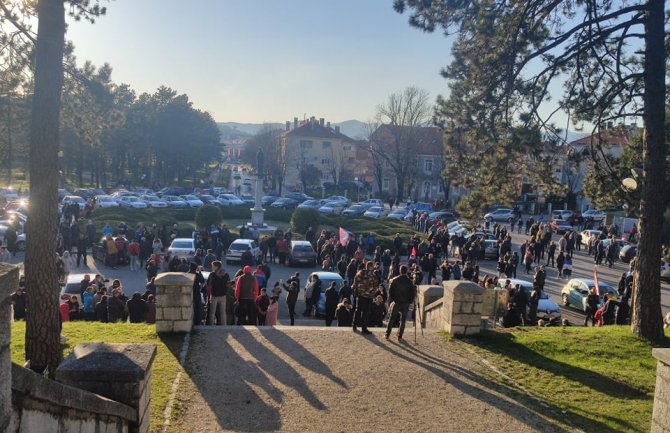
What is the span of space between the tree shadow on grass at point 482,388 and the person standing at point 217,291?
10.2 feet

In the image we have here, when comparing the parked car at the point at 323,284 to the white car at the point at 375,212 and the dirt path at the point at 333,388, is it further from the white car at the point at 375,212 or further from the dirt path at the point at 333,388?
the white car at the point at 375,212

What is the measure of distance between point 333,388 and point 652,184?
8.12 metres

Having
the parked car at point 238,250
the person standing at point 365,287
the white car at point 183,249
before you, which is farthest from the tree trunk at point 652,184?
the white car at point 183,249

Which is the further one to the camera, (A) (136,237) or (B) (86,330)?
(A) (136,237)

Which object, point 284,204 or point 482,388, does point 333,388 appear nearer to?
point 482,388

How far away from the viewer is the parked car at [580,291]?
2022 cm

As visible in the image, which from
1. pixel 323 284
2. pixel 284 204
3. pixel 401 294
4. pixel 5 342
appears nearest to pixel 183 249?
pixel 323 284

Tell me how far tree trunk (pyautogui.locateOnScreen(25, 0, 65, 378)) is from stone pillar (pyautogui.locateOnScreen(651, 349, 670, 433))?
7938 millimetres

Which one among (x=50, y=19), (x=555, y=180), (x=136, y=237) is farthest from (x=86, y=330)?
(x=136, y=237)

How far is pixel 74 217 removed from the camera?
31281 mm

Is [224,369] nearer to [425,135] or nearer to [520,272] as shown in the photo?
[520,272]

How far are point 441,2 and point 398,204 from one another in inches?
1924

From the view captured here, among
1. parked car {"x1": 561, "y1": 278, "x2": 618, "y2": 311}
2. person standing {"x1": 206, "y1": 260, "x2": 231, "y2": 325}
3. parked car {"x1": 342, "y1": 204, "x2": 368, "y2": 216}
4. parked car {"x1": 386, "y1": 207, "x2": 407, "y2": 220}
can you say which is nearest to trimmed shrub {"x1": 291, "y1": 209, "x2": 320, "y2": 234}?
parked car {"x1": 386, "y1": 207, "x2": 407, "y2": 220}

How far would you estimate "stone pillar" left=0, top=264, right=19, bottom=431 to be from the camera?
3330 mm
